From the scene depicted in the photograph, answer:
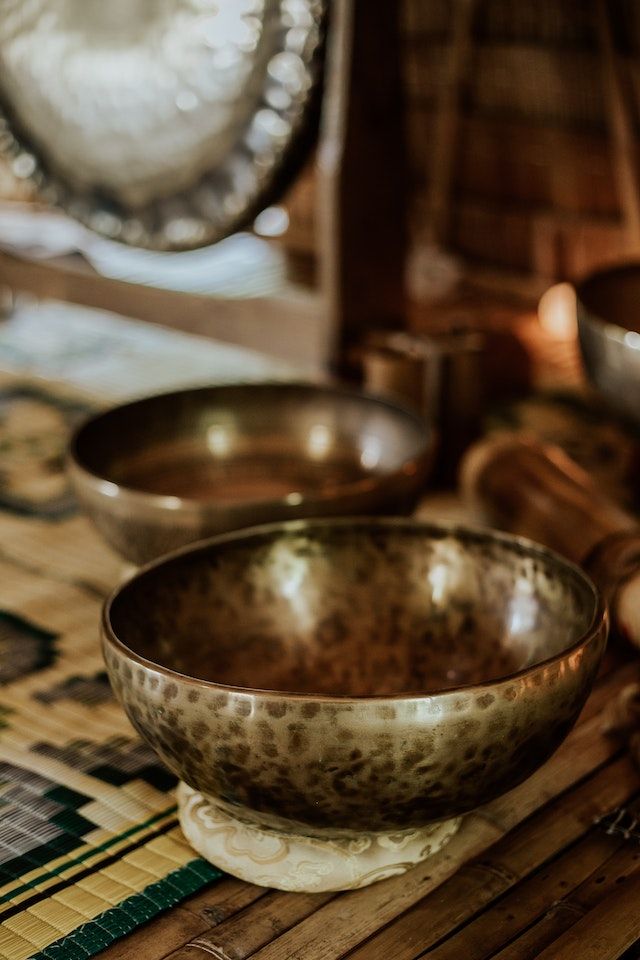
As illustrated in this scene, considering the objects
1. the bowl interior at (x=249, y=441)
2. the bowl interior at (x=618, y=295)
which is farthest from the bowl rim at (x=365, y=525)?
the bowl interior at (x=618, y=295)

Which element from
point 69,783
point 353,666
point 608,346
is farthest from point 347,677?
point 608,346

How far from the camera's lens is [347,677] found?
927 mm

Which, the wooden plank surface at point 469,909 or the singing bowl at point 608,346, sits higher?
the singing bowl at point 608,346

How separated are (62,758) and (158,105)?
1029 millimetres

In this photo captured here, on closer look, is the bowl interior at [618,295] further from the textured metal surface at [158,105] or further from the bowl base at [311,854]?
the bowl base at [311,854]

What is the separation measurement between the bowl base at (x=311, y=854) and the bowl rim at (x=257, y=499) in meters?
0.29

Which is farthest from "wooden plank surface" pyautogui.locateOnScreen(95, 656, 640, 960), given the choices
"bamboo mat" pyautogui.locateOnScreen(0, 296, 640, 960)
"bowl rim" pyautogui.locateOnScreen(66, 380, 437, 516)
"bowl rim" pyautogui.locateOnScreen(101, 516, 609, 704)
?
"bowl rim" pyautogui.locateOnScreen(66, 380, 437, 516)

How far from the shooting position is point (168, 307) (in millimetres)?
1830

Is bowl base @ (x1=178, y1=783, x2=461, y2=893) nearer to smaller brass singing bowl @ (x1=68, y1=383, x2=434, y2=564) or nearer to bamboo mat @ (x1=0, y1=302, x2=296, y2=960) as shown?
bamboo mat @ (x1=0, y1=302, x2=296, y2=960)

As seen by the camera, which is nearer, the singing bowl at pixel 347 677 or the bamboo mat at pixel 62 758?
the singing bowl at pixel 347 677

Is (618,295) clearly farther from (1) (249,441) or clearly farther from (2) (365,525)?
(2) (365,525)

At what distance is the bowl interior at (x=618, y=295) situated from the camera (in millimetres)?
1309

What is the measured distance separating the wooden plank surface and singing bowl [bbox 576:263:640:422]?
413mm

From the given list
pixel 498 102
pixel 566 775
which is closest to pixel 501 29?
pixel 498 102
